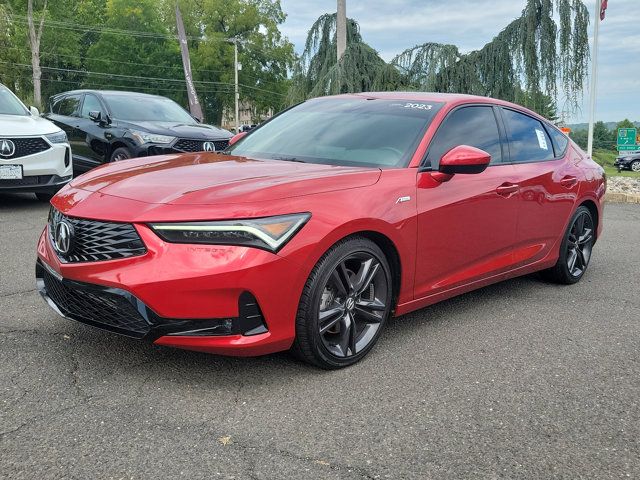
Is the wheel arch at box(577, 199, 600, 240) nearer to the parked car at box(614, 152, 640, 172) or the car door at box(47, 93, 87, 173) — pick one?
the car door at box(47, 93, 87, 173)

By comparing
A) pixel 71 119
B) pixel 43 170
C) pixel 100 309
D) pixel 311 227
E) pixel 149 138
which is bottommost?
pixel 100 309

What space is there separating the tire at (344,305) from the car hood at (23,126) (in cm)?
577

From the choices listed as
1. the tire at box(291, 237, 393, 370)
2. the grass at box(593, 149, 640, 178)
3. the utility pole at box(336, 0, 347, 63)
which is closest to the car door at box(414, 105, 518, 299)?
the tire at box(291, 237, 393, 370)

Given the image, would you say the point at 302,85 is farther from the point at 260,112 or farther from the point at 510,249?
the point at 260,112

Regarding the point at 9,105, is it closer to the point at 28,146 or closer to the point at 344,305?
the point at 28,146

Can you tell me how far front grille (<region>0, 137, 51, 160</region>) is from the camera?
7.57 meters

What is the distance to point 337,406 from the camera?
9.53 ft

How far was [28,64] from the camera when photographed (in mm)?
53438

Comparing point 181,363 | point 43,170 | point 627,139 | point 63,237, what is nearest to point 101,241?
point 63,237

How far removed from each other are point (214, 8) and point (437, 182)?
5639cm

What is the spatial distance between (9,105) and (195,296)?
7.09 m

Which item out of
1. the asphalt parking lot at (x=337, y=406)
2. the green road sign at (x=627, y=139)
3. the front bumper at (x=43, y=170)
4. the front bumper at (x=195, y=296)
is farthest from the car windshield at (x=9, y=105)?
the green road sign at (x=627, y=139)

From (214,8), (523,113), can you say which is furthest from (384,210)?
(214,8)

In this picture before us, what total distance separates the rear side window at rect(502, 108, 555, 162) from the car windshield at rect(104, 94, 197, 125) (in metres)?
6.68
